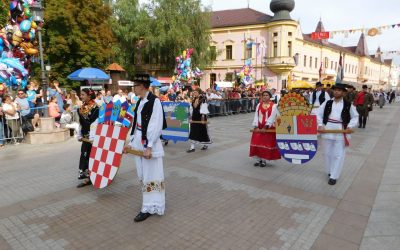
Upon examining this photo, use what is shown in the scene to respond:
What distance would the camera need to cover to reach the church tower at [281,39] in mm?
37469

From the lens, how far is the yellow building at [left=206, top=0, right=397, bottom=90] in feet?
124

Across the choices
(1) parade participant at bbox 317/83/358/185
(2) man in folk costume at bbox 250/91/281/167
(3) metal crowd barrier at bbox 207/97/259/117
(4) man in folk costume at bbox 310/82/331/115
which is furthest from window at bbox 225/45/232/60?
(1) parade participant at bbox 317/83/358/185

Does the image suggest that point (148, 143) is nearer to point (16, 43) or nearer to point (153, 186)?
point (153, 186)

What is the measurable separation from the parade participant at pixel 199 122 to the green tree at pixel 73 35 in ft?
62.7

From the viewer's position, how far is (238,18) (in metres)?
43.0

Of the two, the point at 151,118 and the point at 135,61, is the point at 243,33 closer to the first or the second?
the point at 135,61

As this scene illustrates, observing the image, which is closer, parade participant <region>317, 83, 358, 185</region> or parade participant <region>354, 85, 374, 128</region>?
parade participant <region>317, 83, 358, 185</region>

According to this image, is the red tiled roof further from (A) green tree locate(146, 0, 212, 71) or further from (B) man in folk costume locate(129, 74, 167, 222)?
(B) man in folk costume locate(129, 74, 167, 222)

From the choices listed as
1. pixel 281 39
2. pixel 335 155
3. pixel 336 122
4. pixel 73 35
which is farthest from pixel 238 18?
pixel 335 155

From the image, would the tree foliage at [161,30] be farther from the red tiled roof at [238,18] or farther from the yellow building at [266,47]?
the red tiled roof at [238,18]

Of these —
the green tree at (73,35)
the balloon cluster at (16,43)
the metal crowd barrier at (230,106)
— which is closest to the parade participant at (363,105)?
the metal crowd barrier at (230,106)

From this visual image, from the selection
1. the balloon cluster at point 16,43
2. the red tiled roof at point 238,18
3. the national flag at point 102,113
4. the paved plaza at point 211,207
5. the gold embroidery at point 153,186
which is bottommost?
the paved plaza at point 211,207

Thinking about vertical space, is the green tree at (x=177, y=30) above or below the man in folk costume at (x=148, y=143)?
above

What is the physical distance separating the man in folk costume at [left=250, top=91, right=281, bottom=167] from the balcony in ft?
111
